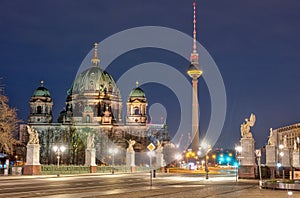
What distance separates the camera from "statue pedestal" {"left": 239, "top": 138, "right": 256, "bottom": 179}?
46.6 m

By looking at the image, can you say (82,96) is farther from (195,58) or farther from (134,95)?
(195,58)

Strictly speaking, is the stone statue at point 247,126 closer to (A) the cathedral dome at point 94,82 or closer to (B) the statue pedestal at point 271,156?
(B) the statue pedestal at point 271,156

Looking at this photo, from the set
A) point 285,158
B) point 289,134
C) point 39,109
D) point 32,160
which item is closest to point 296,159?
point 285,158

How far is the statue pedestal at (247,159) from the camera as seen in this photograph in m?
46.6

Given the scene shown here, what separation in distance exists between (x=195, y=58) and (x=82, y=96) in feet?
125

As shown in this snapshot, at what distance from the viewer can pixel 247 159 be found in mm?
46875

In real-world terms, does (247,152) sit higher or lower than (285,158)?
higher

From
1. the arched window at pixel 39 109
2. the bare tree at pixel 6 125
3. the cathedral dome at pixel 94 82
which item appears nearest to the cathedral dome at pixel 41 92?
the arched window at pixel 39 109

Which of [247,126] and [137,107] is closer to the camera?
[247,126]

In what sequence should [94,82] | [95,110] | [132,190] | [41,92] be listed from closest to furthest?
[132,190] → [95,110] → [94,82] → [41,92]

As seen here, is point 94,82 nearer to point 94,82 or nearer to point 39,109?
point 94,82

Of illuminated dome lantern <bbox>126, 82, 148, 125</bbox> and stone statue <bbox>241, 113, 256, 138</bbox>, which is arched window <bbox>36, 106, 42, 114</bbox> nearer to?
illuminated dome lantern <bbox>126, 82, 148, 125</bbox>

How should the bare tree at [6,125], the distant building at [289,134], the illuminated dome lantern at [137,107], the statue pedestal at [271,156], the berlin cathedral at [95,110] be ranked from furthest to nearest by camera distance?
the illuminated dome lantern at [137,107] → the berlin cathedral at [95,110] → the distant building at [289,134] → the bare tree at [6,125] → the statue pedestal at [271,156]

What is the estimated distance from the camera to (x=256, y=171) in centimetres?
4788
